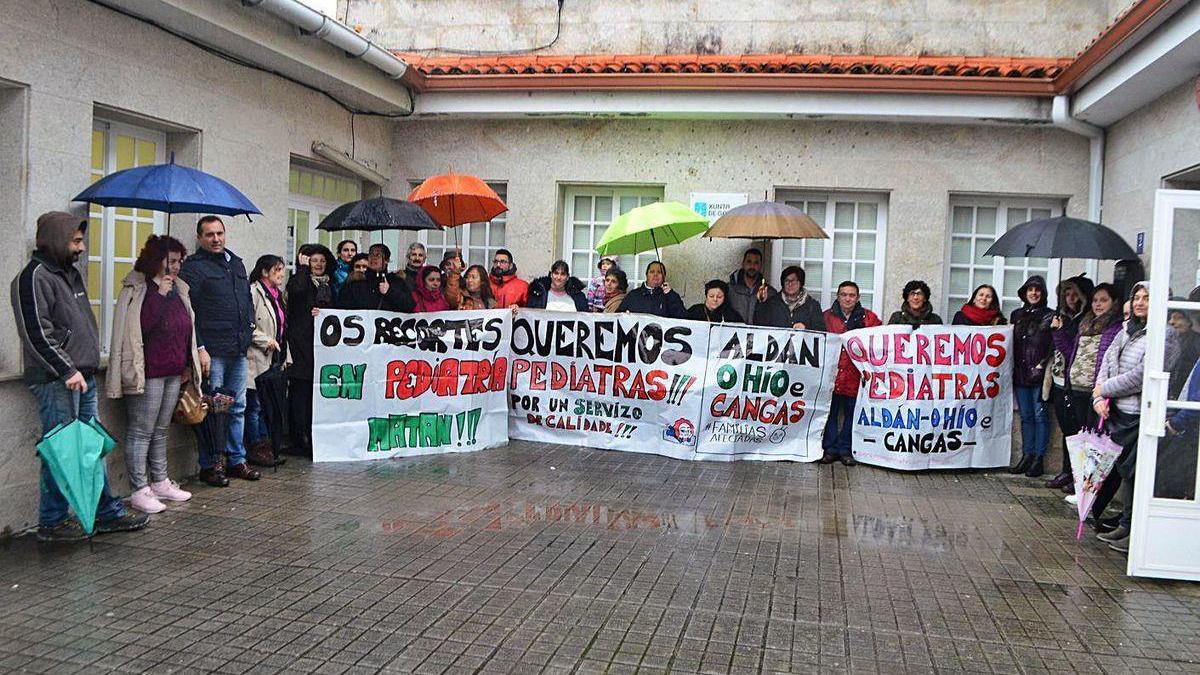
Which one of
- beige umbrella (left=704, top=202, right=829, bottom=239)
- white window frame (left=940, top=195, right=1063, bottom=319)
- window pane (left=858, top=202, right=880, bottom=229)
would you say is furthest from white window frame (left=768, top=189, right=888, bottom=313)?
beige umbrella (left=704, top=202, right=829, bottom=239)

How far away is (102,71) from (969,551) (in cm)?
707

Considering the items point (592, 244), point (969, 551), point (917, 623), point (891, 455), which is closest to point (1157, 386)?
point (969, 551)

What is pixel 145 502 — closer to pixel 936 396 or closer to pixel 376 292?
pixel 376 292

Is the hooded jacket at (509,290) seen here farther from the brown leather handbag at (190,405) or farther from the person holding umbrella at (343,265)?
the brown leather handbag at (190,405)

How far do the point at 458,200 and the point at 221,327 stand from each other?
11.2ft

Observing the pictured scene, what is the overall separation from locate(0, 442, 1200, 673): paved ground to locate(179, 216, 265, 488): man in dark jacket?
269mm

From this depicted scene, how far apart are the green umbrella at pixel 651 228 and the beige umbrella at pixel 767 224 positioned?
0.35 meters

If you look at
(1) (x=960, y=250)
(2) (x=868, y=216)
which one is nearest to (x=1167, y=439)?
(1) (x=960, y=250)

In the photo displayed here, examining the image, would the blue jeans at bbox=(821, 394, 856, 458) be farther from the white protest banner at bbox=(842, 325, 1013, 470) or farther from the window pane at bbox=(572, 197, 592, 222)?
the window pane at bbox=(572, 197, 592, 222)

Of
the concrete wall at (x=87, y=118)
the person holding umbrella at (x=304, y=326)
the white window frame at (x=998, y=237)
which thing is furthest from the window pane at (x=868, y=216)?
the concrete wall at (x=87, y=118)

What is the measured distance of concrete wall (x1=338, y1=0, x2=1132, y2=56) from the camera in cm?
1103

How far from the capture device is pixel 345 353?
28.0ft

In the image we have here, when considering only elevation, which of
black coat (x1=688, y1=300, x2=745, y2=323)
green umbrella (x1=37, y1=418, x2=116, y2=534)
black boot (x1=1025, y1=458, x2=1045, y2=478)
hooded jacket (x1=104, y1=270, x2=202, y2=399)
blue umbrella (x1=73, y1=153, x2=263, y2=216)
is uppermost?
blue umbrella (x1=73, y1=153, x2=263, y2=216)

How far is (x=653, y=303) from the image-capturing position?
389 inches
